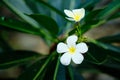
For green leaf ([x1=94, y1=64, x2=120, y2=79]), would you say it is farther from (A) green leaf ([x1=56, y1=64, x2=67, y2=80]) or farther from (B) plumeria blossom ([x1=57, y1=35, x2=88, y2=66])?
(B) plumeria blossom ([x1=57, y1=35, x2=88, y2=66])

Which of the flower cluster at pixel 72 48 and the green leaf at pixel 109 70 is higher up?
the flower cluster at pixel 72 48

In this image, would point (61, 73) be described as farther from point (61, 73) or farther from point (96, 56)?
point (96, 56)

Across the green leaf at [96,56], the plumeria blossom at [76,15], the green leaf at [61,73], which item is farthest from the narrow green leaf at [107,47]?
the plumeria blossom at [76,15]

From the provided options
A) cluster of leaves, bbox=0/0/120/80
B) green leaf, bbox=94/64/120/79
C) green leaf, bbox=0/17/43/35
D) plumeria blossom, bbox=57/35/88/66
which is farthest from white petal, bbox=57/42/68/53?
green leaf, bbox=94/64/120/79

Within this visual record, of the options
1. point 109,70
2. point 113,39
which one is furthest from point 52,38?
point 109,70

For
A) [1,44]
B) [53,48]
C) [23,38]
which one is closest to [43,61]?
[53,48]

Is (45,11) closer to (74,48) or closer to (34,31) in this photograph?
(34,31)

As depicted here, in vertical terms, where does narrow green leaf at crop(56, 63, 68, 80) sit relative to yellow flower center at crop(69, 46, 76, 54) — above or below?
below

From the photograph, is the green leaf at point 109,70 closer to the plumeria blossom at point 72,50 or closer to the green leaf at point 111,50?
the green leaf at point 111,50
